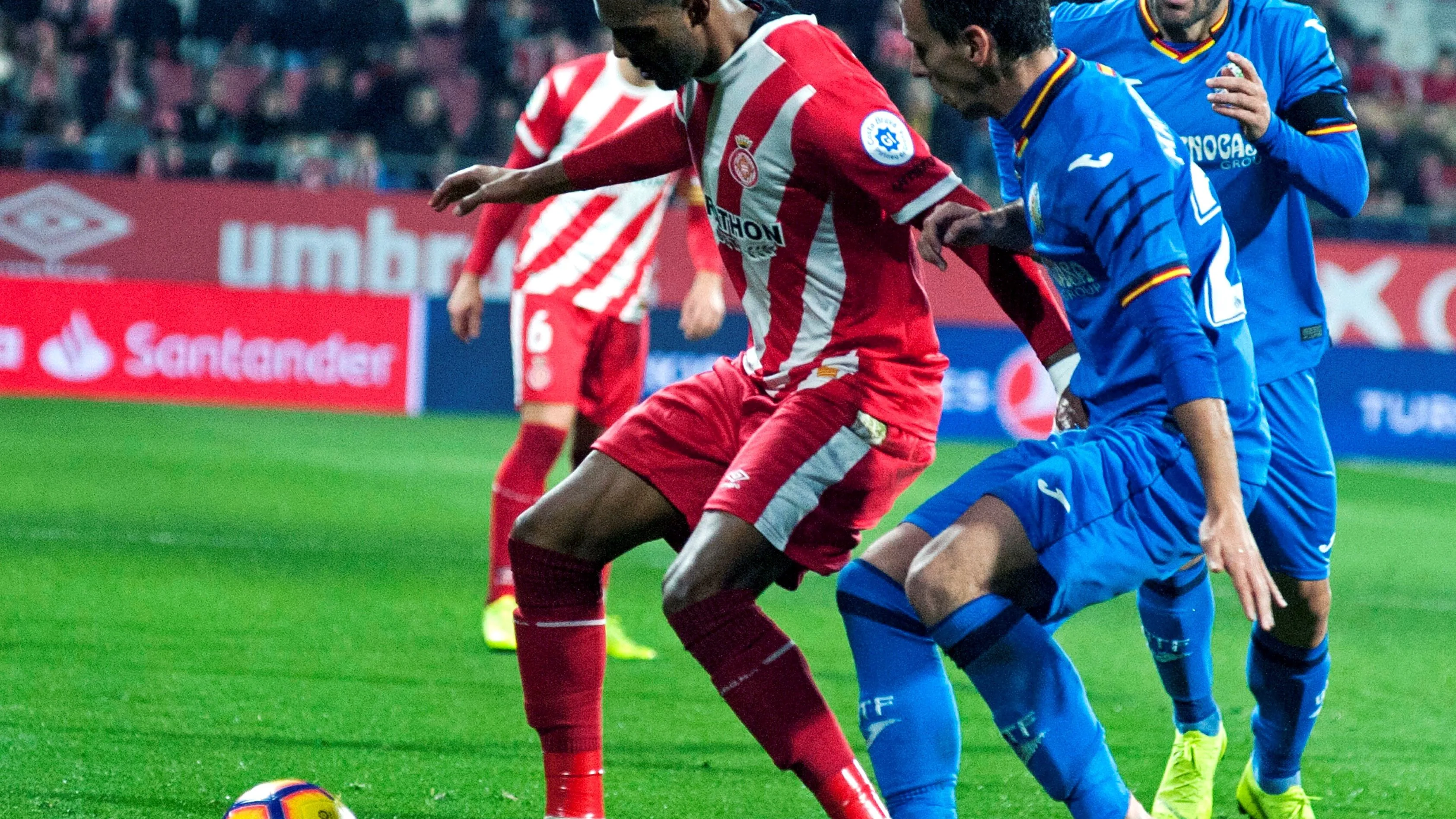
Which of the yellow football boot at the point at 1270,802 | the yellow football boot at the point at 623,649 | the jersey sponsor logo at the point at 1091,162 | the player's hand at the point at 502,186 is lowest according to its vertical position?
→ the yellow football boot at the point at 623,649

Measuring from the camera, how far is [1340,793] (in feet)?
14.4

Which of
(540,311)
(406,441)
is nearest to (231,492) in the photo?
(406,441)

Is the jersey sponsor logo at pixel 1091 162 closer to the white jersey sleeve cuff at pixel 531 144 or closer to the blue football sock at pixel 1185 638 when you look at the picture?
the blue football sock at pixel 1185 638

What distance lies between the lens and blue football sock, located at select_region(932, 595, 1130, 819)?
296 cm

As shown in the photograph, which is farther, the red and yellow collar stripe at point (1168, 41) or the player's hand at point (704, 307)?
the player's hand at point (704, 307)

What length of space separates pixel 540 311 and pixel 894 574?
3191 mm

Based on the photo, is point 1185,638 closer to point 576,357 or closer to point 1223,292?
point 1223,292

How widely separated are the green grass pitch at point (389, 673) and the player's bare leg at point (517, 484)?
0.18 meters

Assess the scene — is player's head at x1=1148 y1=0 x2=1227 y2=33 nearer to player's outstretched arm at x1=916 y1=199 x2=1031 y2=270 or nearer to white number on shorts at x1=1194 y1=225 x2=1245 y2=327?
white number on shorts at x1=1194 y1=225 x2=1245 y2=327

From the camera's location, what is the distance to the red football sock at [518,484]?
5.97m

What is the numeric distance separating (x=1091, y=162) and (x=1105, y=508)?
0.59 metres

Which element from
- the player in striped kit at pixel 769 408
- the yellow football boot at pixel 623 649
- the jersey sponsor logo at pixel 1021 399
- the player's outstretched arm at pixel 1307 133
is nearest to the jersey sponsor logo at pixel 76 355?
the jersey sponsor logo at pixel 1021 399

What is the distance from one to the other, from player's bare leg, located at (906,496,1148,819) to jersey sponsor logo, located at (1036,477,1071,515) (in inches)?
2.6

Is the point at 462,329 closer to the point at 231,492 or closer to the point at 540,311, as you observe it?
the point at 540,311
